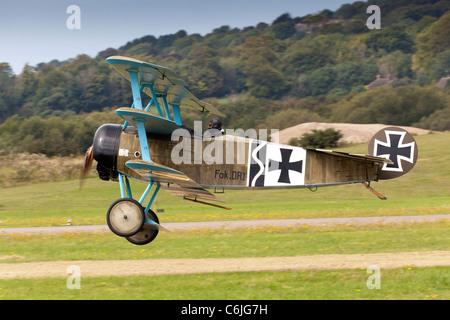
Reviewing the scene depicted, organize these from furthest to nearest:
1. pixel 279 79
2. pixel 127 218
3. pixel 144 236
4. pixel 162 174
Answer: pixel 279 79 < pixel 144 236 < pixel 127 218 < pixel 162 174

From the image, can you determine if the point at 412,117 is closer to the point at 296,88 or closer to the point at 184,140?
the point at 296,88

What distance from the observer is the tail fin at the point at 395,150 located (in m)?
11.5

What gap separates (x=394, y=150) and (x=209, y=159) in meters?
4.00

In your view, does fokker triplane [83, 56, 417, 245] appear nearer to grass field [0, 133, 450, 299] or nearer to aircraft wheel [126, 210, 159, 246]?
aircraft wheel [126, 210, 159, 246]

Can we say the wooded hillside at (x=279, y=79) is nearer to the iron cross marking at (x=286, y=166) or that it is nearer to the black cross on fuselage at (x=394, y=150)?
the iron cross marking at (x=286, y=166)

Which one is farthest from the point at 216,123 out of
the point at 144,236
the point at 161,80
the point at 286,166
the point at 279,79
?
the point at 279,79

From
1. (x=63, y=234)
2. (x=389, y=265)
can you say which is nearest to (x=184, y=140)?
(x=389, y=265)

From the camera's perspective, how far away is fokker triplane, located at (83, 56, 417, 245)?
1146cm

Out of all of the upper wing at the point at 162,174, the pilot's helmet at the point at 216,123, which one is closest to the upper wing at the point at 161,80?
the pilot's helmet at the point at 216,123

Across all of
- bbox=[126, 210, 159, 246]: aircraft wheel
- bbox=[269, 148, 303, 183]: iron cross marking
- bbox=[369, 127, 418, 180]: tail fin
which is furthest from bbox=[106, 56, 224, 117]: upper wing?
bbox=[369, 127, 418, 180]: tail fin

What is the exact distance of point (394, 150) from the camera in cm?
1153

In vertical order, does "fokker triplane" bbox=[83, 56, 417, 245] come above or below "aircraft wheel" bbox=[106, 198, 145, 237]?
above

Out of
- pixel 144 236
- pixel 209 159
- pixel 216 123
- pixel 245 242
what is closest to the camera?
pixel 209 159

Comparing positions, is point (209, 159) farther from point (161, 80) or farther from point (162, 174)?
point (161, 80)
